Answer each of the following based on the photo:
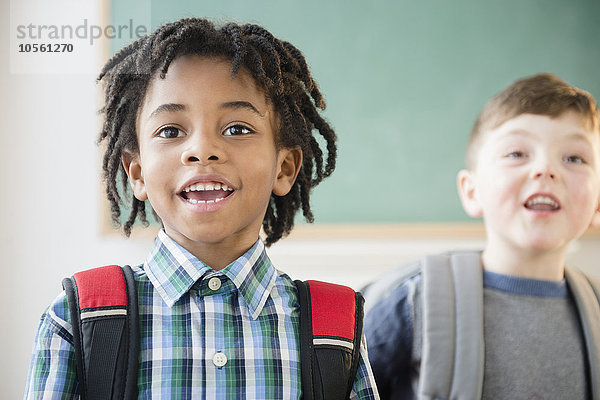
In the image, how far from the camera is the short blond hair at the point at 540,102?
1.09 metres

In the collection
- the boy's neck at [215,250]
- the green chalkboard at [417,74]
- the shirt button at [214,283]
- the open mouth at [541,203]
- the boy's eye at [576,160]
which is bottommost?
the shirt button at [214,283]

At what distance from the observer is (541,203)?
1.06 m

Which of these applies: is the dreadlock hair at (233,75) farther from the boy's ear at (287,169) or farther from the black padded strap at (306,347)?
the black padded strap at (306,347)

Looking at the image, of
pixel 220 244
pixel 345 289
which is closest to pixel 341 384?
pixel 345 289

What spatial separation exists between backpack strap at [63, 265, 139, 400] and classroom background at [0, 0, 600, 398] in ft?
3.69

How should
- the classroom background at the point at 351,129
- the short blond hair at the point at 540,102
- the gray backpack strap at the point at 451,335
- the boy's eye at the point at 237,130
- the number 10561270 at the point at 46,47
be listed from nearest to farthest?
the boy's eye at the point at 237,130, the gray backpack strap at the point at 451,335, the short blond hair at the point at 540,102, the number 10561270 at the point at 46,47, the classroom background at the point at 351,129


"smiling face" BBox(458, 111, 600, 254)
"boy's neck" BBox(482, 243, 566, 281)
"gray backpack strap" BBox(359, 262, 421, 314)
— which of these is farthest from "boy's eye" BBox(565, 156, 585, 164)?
"gray backpack strap" BBox(359, 262, 421, 314)

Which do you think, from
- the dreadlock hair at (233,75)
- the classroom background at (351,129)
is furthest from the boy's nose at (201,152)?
the classroom background at (351,129)

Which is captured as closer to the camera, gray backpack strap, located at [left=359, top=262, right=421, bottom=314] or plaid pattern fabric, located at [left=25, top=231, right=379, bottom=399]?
plaid pattern fabric, located at [left=25, top=231, right=379, bottom=399]

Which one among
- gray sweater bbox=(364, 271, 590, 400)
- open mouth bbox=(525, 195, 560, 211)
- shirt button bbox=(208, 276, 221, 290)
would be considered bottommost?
gray sweater bbox=(364, 271, 590, 400)

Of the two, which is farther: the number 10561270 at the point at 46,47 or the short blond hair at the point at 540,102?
the number 10561270 at the point at 46,47

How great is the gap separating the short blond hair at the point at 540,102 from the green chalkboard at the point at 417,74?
84cm

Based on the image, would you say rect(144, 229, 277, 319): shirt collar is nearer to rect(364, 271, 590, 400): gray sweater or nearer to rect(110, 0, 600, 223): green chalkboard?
rect(364, 271, 590, 400): gray sweater

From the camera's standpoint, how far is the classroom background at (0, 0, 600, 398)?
184cm
